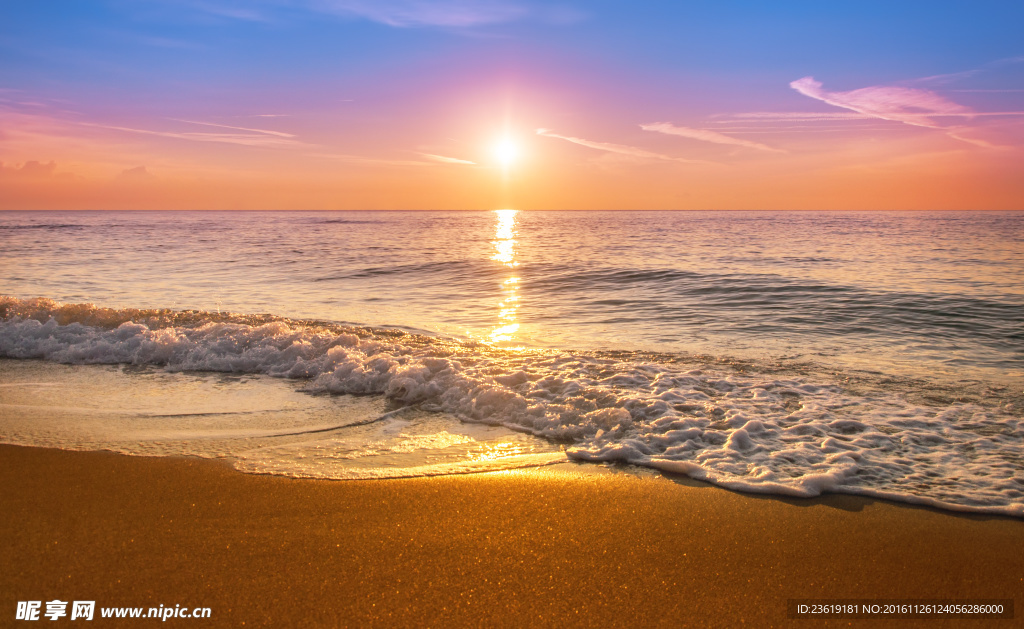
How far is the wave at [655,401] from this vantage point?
4.51 meters

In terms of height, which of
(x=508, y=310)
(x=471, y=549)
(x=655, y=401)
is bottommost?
(x=471, y=549)

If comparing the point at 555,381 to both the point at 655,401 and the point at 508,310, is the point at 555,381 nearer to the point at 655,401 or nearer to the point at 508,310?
the point at 655,401

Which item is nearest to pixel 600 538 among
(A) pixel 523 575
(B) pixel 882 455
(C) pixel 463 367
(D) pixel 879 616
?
(A) pixel 523 575

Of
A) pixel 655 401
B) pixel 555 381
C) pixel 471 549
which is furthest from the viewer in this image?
pixel 555 381

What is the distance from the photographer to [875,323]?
1077 centimetres

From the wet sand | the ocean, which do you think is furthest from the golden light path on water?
the wet sand

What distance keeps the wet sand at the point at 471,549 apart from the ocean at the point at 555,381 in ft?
1.43

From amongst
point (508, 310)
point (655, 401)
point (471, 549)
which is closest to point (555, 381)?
point (655, 401)

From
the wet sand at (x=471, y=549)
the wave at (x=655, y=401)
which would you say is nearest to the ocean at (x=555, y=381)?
the wave at (x=655, y=401)

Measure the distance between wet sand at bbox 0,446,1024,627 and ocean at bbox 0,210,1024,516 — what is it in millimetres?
436

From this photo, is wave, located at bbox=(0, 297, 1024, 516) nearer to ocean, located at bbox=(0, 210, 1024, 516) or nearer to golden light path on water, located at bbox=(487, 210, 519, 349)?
ocean, located at bbox=(0, 210, 1024, 516)

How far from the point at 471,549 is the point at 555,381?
11.2 ft

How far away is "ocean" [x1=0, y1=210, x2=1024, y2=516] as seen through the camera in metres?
4.79

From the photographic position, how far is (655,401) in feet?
19.6
